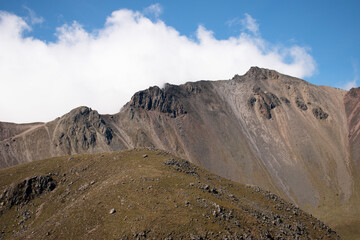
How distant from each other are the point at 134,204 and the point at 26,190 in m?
37.0

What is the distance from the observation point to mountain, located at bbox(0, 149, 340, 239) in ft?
155

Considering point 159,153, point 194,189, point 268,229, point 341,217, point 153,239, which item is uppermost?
point 159,153

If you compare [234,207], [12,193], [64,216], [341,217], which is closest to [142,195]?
[64,216]

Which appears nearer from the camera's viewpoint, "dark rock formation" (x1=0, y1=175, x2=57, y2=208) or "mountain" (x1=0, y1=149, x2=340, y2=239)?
"mountain" (x1=0, y1=149, x2=340, y2=239)

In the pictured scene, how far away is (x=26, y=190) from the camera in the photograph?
71688 mm

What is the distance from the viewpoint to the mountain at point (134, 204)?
47094mm

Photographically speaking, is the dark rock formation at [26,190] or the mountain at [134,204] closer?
the mountain at [134,204]

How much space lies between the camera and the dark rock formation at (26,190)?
230ft

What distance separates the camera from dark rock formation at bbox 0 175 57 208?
230 feet

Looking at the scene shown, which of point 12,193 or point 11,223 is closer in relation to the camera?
point 11,223

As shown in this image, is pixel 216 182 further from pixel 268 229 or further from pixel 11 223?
pixel 11 223

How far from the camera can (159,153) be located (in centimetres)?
8188

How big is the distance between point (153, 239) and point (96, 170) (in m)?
36.8

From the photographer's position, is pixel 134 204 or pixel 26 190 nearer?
pixel 134 204
